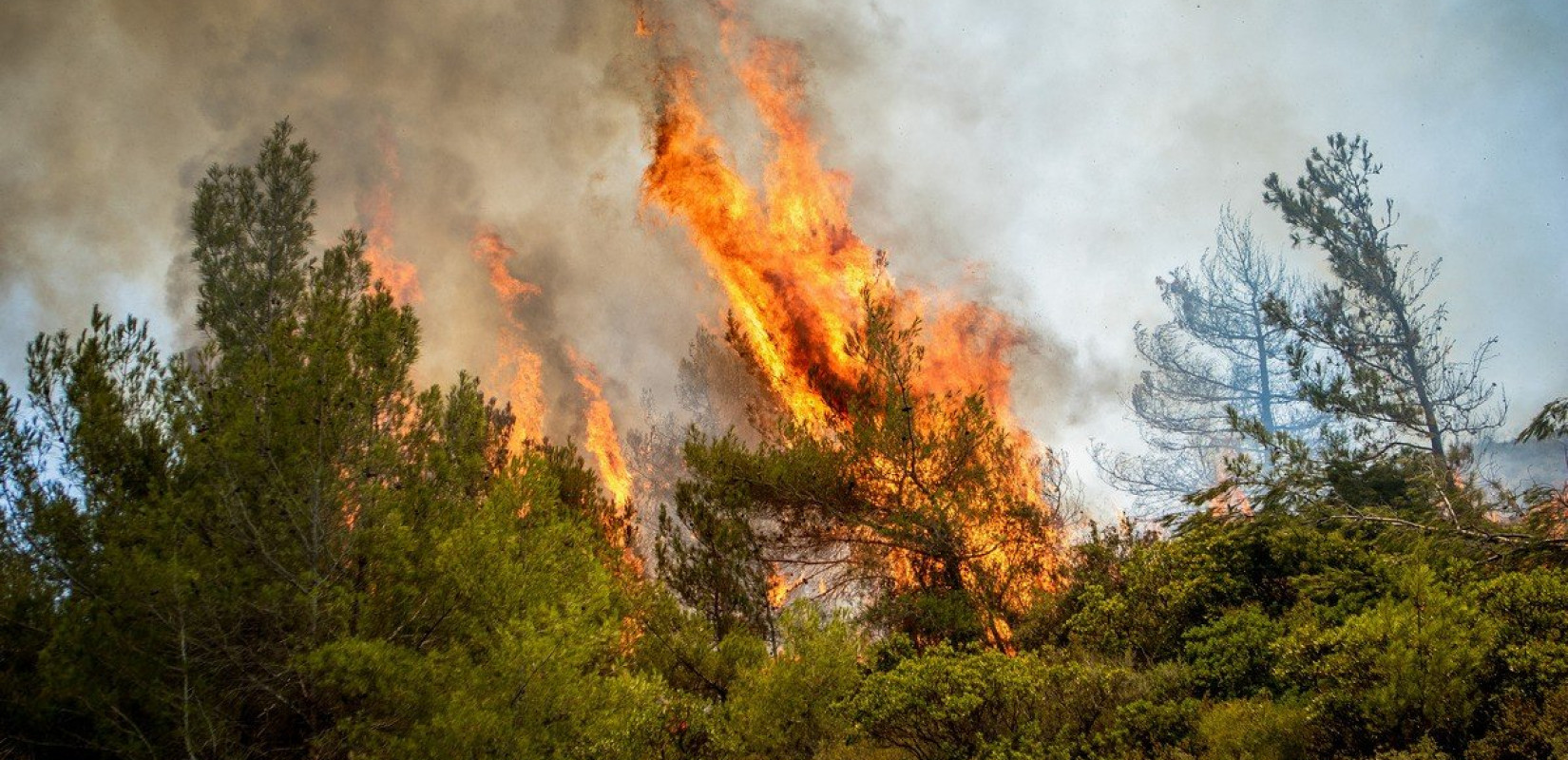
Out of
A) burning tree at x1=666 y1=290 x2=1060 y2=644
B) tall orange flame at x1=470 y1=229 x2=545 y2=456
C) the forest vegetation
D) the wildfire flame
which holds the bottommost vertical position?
the forest vegetation

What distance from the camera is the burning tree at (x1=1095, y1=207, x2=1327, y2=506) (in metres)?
27.6

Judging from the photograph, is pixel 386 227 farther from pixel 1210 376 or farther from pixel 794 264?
pixel 1210 376

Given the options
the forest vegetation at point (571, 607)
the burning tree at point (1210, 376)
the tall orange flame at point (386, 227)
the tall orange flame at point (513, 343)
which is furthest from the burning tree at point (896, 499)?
the tall orange flame at point (386, 227)

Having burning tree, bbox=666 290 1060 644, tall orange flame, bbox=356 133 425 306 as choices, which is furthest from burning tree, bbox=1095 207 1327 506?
tall orange flame, bbox=356 133 425 306

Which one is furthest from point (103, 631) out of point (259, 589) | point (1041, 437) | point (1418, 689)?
point (1041, 437)

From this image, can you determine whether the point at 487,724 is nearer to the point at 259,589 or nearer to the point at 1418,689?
the point at 259,589

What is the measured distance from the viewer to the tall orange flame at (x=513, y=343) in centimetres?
3609

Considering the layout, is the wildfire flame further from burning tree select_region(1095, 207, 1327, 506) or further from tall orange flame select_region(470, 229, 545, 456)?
tall orange flame select_region(470, 229, 545, 456)

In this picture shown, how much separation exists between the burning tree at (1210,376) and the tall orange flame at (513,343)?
83.3 feet

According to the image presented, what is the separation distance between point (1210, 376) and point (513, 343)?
101 feet

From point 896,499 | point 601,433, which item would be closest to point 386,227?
point 601,433

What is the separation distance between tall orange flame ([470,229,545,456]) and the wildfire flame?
1955cm

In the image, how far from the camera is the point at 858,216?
1919cm

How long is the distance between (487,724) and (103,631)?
423cm
